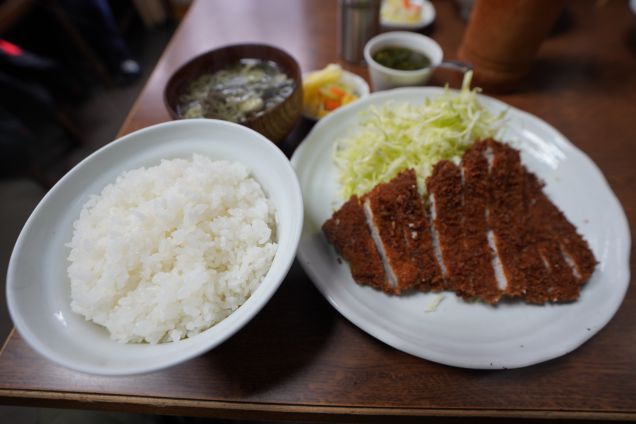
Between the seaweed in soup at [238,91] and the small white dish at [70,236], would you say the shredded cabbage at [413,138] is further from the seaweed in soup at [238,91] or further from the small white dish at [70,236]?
the small white dish at [70,236]

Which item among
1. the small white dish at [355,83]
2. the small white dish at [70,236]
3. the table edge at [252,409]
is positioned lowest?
the table edge at [252,409]

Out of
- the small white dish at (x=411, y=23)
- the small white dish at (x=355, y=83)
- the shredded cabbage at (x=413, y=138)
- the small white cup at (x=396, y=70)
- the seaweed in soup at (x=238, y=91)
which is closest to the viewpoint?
the seaweed in soup at (x=238, y=91)

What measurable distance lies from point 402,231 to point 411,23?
2031 millimetres

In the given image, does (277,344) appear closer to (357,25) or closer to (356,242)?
(356,242)

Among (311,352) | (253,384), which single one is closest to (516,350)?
(311,352)

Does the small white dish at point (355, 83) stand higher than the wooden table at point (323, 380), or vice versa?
the small white dish at point (355, 83)

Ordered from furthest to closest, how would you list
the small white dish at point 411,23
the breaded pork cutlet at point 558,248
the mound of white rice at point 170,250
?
the small white dish at point 411,23, the breaded pork cutlet at point 558,248, the mound of white rice at point 170,250

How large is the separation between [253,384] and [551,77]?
107 inches

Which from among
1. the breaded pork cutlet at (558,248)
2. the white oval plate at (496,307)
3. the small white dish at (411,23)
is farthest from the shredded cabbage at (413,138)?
the small white dish at (411,23)

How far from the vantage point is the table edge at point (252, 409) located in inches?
46.8

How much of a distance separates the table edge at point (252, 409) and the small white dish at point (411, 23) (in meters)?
2.67

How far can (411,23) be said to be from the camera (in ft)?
9.14

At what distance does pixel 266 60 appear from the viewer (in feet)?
6.48

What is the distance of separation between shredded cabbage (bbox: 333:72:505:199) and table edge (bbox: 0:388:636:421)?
1059 mm
